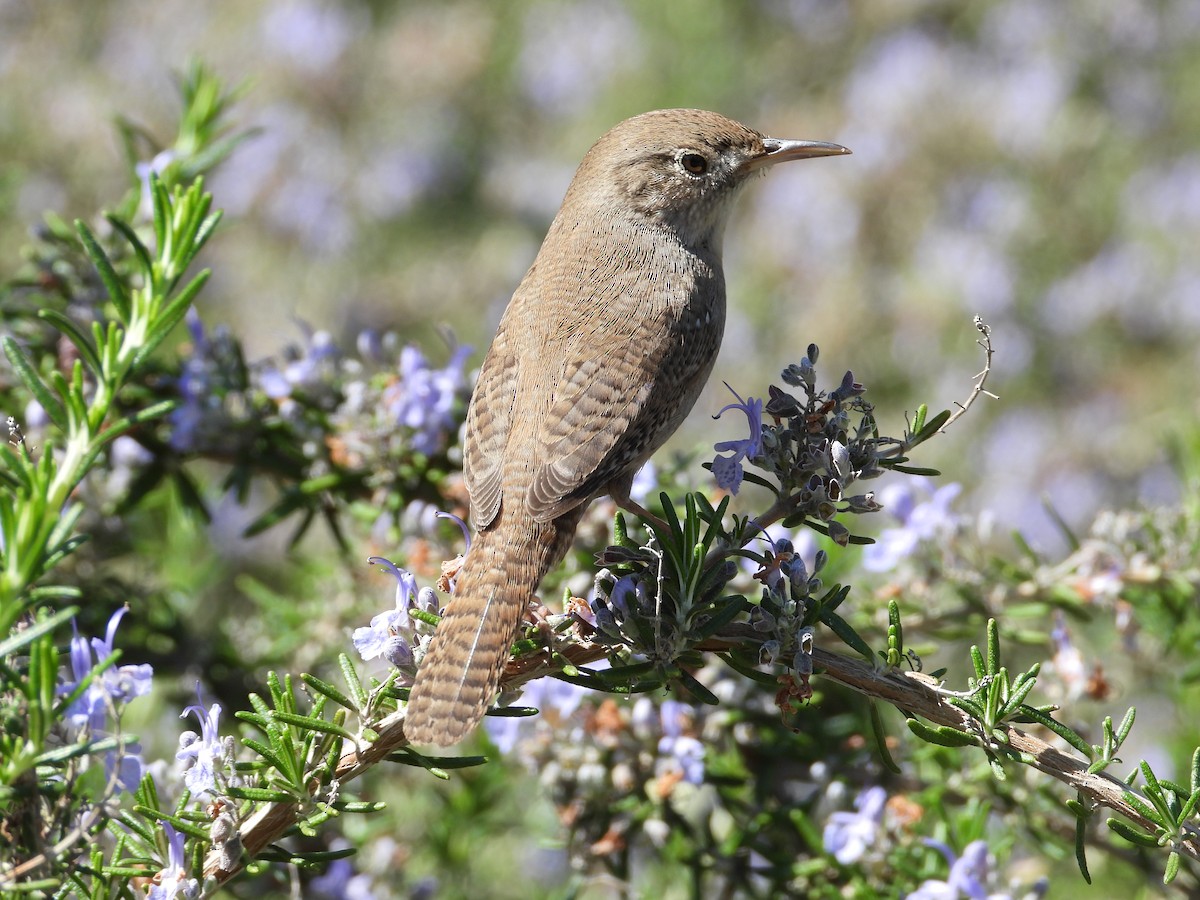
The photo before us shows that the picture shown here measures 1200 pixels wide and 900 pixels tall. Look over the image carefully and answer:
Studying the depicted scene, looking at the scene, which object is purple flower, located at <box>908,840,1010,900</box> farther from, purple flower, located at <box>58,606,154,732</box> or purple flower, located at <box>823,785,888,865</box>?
purple flower, located at <box>58,606,154,732</box>

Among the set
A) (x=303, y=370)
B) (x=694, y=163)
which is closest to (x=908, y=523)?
(x=694, y=163)

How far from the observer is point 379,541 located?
291cm

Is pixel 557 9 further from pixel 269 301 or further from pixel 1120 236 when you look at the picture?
pixel 1120 236

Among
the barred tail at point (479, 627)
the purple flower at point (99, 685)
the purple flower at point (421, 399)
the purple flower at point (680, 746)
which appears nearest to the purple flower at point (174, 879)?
the purple flower at point (99, 685)

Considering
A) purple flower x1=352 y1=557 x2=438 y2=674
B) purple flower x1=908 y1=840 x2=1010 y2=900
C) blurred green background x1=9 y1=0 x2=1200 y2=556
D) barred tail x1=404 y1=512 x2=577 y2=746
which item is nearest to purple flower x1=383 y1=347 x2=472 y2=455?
barred tail x1=404 y1=512 x2=577 y2=746

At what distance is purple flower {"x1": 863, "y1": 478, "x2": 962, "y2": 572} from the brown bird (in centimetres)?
53

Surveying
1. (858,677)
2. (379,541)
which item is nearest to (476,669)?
(858,677)

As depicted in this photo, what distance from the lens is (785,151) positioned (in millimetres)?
3342

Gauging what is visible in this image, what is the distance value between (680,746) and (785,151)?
1.77 metres

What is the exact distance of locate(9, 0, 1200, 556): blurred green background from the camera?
21.0ft

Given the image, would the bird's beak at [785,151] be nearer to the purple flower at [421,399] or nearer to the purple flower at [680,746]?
the purple flower at [421,399]

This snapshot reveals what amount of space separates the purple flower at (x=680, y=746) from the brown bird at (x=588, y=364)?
0.41m

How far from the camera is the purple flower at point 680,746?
7.83 feet

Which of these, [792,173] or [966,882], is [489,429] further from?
[792,173]
